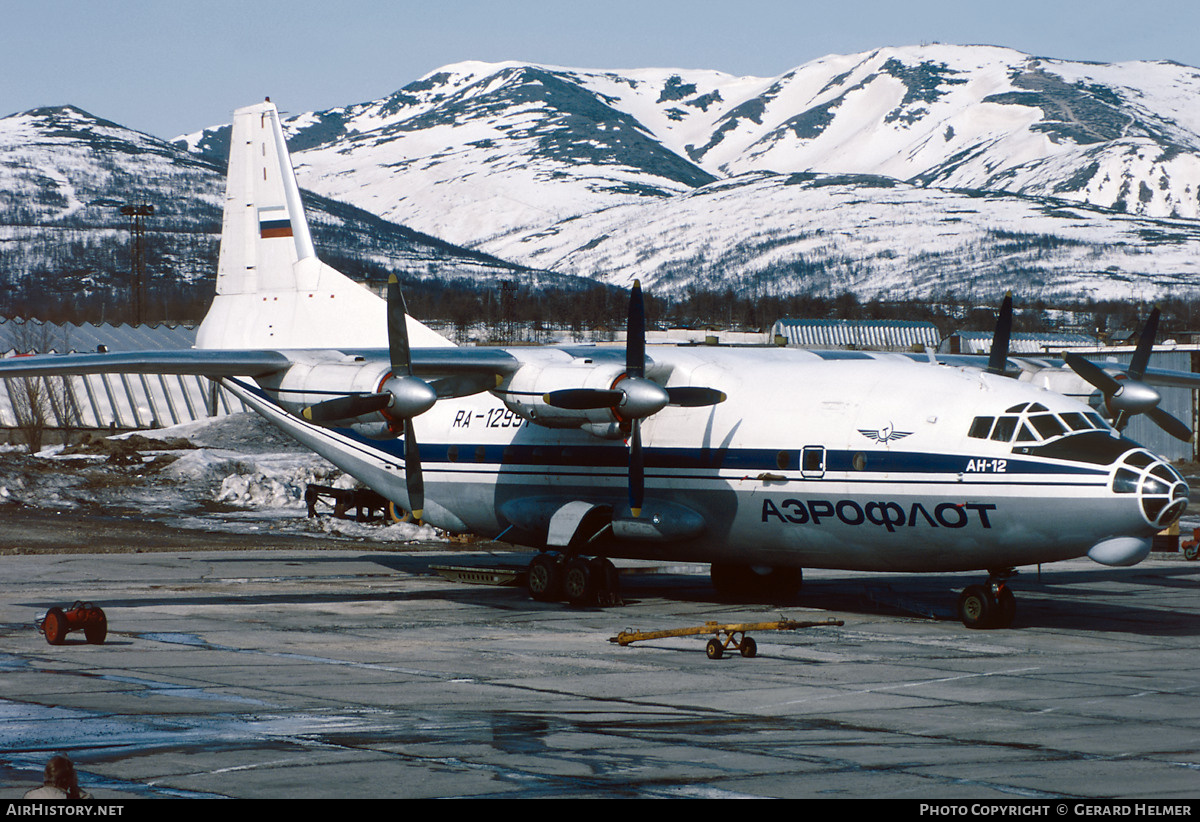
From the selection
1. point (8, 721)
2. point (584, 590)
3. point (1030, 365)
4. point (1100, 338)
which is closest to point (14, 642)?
point (8, 721)

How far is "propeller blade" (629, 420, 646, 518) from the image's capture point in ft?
75.0

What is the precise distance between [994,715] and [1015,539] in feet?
20.4

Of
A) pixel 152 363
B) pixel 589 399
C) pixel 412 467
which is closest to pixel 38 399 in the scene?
pixel 152 363

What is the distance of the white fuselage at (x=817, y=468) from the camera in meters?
20.2

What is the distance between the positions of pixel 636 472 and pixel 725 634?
365 cm

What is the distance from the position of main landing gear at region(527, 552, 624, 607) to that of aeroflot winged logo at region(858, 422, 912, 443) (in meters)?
5.42

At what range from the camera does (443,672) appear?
17.7 m

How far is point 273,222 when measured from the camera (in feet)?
103

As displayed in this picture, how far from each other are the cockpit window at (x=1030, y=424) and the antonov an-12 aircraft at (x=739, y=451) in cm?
3

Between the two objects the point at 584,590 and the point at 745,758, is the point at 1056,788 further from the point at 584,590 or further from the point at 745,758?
the point at 584,590

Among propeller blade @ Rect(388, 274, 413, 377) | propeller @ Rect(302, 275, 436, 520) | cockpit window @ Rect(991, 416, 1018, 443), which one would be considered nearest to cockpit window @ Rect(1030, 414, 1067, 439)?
cockpit window @ Rect(991, 416, 1018, 443)

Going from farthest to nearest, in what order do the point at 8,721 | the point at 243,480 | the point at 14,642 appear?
1. the point at 243,480
2. the point at 14,642
3. the point at 8,721

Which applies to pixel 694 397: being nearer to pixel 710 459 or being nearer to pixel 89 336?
pixel 710 459

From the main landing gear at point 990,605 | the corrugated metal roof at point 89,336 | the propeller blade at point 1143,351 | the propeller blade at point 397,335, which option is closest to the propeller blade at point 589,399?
the propeller blade at point 397,335
